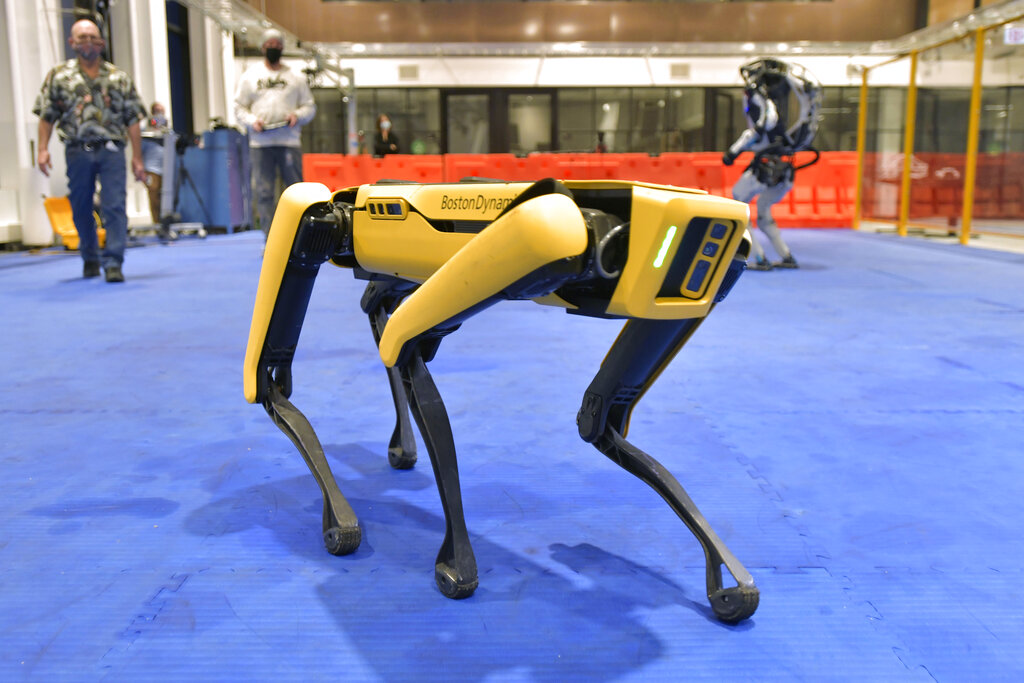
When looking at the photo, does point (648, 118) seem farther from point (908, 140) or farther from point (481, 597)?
point (481, 597)

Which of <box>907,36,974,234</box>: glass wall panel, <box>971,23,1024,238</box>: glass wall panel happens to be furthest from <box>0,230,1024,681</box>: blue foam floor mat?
<box>907,36,974,234</box>: glass wall panel

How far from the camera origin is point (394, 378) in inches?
91.0

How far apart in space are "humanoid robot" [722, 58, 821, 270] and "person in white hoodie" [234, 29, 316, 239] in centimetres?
423

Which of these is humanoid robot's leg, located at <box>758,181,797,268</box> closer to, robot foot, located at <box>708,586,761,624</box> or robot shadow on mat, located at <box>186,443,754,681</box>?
robot shadow on mat, located at <box>186,443,754,681</box>

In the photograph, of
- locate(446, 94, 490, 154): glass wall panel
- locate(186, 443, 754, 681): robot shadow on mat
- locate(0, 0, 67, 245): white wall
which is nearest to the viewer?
locate(186, 443, 754, 681): robot shadow on mat

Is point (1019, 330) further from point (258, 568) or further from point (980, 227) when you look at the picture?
point (980, 227)

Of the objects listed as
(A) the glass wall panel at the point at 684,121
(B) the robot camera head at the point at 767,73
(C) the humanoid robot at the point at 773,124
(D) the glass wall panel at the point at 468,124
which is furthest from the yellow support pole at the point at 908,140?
(D) the glass wall panel at the point at 468,124

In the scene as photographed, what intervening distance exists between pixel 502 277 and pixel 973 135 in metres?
11.5

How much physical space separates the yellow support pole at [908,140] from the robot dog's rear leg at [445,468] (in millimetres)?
12660

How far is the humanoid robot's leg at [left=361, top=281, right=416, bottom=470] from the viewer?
7.25ft

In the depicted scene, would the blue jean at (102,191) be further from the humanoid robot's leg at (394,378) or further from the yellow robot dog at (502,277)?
the yellow robot dog at (502,277)

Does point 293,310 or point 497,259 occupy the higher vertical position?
point 497,259

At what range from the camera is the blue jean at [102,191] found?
21.7 ft

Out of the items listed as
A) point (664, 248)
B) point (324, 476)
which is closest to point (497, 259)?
point (664, 248)
